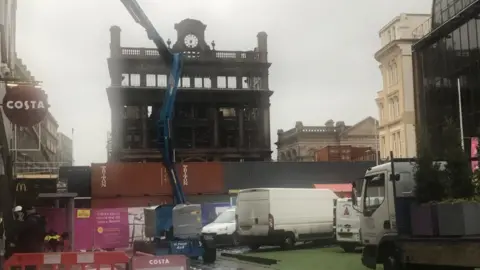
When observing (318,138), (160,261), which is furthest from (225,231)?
(318,138)

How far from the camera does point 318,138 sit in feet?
274

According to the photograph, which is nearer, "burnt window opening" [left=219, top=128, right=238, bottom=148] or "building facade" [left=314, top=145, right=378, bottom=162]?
"burnt window opening" [left=219, top=128, right=238, bottom=148]

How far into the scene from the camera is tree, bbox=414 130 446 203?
11.2m

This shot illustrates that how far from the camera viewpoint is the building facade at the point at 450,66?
30.0m

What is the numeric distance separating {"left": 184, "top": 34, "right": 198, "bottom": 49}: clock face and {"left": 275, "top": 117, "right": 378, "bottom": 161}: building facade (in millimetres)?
22021

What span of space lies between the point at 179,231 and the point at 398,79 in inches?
1301

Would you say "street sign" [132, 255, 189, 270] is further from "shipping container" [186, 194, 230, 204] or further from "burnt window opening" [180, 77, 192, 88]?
"burnt window opening" [180, 77, 192, 88]

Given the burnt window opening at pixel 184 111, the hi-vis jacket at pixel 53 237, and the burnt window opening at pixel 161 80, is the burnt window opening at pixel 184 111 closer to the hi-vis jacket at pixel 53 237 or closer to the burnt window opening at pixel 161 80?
the burnt window opening at pixel 161 80

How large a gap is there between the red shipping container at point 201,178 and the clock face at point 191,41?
19.1 metres

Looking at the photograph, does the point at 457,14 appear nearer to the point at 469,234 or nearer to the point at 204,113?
the point at 469,234

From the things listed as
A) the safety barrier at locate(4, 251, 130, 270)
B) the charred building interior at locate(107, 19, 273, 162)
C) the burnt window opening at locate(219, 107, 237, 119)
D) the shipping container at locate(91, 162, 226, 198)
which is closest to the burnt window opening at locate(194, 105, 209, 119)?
the charred building interior at locate(107, 19, 273, 162)

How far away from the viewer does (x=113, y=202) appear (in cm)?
4319

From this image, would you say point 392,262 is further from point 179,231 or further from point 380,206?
point 179,231

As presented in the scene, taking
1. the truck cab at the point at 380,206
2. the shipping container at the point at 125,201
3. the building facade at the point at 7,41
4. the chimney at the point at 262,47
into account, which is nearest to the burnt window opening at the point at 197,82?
the chimney at the point at 262,47
